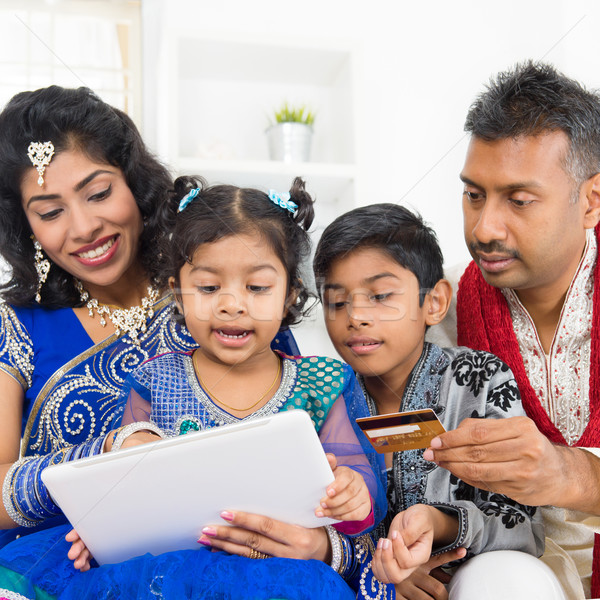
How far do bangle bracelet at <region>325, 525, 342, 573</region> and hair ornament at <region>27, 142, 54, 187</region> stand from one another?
88 cm

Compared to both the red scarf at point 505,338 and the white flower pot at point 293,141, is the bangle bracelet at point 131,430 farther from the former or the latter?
the white flower pot at point 293,141

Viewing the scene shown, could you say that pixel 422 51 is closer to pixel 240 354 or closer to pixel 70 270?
pixel 70 270

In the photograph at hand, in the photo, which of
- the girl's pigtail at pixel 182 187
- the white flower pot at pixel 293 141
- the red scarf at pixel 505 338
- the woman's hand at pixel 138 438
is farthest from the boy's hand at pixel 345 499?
the white flower pot at pixel 293 141

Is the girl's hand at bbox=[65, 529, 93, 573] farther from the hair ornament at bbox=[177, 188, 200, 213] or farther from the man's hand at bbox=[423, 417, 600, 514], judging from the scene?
the hair ornament at bbox=[177, 188, 200, 213]

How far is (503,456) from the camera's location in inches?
41.8

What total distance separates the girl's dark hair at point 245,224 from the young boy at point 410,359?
11 centimetres

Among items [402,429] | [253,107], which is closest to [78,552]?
[402,429]

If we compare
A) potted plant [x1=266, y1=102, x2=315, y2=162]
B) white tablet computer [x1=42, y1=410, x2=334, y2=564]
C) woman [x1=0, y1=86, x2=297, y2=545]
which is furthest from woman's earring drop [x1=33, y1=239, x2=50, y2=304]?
potted plant [x1=266, y1=102, x2=315, y2=162]

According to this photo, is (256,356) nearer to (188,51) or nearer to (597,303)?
(597,303)

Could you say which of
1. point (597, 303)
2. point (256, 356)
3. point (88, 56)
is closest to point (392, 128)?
point (88, 56)

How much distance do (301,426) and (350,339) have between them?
1.75 feet

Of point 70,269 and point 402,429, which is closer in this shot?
point 402,429

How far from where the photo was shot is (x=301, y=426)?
0.95 m

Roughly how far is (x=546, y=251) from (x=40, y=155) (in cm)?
105
